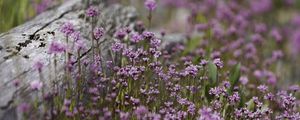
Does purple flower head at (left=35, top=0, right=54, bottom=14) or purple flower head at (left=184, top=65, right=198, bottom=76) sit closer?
purple flower head at (left=184, top=65, right=198, bottom=76)

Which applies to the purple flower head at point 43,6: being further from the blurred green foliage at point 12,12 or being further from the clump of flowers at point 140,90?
the clump of flowers at point 140,90

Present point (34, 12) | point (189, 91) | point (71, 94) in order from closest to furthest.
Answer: point (71, 94), point (189, 91), point (34, 12)

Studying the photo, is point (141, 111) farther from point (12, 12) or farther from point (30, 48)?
point (12, 12)

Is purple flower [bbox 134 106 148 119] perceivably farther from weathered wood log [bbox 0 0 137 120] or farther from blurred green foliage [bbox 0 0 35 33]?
blurred green foliage [bbox 0 0 35 33]

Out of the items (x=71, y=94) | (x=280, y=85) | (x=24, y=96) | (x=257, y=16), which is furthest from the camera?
(x=257, y=16)

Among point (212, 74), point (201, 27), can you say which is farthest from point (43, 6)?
point (212, 74)

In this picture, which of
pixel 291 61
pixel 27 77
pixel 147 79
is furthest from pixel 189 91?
pixel 291 61

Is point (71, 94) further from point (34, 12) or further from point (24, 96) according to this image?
point (34, 12)

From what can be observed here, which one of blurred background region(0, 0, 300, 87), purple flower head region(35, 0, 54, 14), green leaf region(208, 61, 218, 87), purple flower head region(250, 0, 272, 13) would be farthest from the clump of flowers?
purple flower head region(250, 0, 272, 13)
